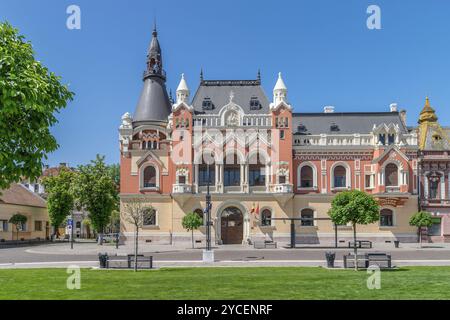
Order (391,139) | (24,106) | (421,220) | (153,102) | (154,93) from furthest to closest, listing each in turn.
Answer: (154,93) → (153,102) → (391,139) → (421,220) → (24,106)

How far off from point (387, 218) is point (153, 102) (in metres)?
27.9

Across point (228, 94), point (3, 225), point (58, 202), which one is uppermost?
point (228, 94)

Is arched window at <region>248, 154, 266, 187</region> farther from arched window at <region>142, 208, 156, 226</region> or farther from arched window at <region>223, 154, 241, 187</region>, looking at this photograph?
arched window at <region>142, 208, 156, 226</region>

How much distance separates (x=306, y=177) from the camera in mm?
48906

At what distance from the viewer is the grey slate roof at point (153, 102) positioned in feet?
166

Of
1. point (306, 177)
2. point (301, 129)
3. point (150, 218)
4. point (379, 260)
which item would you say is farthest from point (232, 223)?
point (379, 260)

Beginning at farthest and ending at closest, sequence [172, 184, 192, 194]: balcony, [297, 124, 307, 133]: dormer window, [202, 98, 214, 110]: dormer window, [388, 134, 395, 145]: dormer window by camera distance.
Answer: [297, 124, 307, 133]: dormer window < [202, 98, 214, 110]: dormer window < [388, 134, 395, 145]: dormer window < [172, 184, 192, 194]: balcony

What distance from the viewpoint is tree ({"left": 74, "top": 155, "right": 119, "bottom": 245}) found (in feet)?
172

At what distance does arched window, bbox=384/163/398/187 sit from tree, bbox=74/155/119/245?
1198 inches

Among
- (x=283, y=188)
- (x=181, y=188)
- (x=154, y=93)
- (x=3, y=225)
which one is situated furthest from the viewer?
(x=3, y=225)

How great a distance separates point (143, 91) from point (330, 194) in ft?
78.0

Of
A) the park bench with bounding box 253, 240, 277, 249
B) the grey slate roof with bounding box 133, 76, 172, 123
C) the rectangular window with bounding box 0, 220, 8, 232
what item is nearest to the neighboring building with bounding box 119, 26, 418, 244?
the grey slate roof with bounding box 133, 76, 172, 123

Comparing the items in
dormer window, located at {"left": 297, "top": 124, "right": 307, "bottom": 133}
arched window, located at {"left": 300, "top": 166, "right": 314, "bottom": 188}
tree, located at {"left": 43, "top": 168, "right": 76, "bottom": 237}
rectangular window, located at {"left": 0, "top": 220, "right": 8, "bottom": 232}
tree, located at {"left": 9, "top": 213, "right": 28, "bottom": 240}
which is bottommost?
rectangular window, located at {"left": 0, "top": 220, "right": 8, "bottom": 232}

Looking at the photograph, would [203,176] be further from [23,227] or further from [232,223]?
[23,227]
